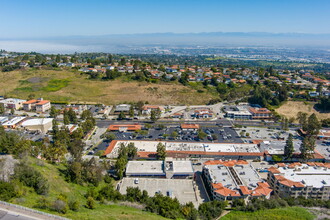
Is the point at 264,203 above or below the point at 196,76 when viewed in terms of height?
below

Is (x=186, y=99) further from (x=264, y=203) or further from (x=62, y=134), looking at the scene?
(x=264, y=203)

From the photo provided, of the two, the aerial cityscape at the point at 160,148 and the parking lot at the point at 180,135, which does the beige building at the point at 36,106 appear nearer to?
the aerial cityscape at the point at 160,148

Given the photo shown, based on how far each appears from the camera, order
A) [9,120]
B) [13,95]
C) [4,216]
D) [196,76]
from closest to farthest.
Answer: [4,216] < [9,120] < [13,95] < [196,76]

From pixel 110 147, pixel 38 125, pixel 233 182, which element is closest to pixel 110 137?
pixel 110 147

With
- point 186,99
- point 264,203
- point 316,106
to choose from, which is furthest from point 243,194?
point 316,106

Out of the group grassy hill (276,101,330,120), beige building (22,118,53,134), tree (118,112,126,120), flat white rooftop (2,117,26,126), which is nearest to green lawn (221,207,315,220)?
tree (118,112,126,120)

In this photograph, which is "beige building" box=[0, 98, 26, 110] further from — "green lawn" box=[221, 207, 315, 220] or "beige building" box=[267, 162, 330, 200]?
"beige building" box=[267, 162, 330, 200]
